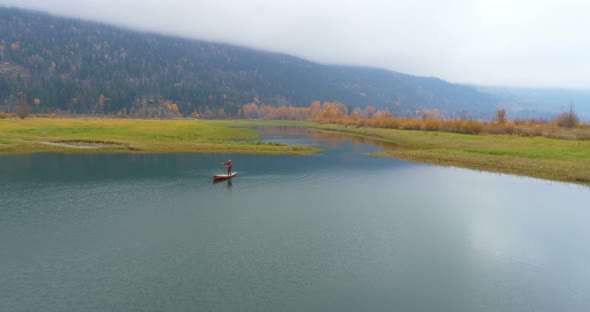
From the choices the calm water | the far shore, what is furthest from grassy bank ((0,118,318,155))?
the calm water

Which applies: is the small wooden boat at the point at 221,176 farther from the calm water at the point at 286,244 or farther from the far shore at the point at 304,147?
the far shore at the point at 304,147

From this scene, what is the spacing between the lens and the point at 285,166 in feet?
196

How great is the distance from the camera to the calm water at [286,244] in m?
19.4

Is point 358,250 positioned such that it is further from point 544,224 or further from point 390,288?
point 544,224

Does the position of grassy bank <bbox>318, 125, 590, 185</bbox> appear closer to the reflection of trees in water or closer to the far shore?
the far shore

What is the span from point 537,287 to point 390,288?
852 centimetres

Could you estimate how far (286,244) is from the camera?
1040 inches

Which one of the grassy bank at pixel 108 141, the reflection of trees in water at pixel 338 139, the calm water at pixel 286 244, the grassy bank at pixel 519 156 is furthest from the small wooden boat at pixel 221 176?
the reflection of trees in water at pixel 338 139

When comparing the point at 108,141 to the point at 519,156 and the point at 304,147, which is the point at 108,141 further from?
the point at 519,156

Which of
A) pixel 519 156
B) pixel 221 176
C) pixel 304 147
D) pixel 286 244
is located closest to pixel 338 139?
pixel 304 147

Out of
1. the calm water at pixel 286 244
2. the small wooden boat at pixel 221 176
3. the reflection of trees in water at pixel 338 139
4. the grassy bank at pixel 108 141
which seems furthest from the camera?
the reflection of trees in water at pixel 338 139

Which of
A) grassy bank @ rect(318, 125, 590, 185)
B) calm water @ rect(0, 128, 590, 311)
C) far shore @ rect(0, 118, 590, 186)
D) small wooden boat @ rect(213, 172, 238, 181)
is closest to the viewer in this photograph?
calm water @ rect(0, 128, 590, 311)

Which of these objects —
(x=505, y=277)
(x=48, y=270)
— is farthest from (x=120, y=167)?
(x=505, y=277)

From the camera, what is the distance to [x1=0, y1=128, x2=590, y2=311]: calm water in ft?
63.6
